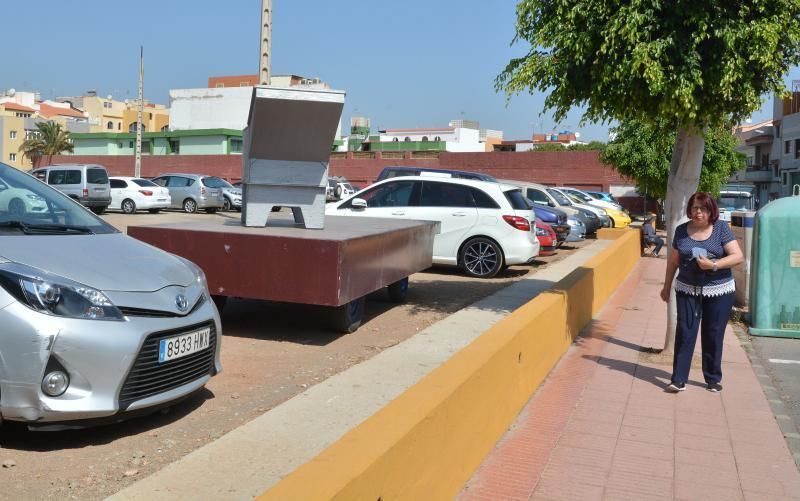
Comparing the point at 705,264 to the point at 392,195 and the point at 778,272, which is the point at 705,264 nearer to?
the point at 778,272

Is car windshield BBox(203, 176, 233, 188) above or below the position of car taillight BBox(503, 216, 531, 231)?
above

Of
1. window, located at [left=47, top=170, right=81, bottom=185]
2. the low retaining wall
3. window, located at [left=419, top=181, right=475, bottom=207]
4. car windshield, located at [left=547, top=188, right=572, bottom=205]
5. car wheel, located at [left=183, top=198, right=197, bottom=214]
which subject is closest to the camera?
the low retaining wall

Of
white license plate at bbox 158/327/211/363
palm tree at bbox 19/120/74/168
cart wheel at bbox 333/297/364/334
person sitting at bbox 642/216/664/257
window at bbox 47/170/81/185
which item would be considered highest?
palm tree at bbox 19/120/74/168

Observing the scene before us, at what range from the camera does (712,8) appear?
686cm

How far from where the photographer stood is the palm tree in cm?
7106

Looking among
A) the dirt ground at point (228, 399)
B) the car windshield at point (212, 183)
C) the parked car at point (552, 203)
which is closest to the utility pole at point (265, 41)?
the parked car at point (552, 203)

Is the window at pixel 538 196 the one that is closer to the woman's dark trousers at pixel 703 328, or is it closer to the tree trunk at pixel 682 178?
the tree trunk at pixel 682 178

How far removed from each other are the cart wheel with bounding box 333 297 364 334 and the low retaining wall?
81.3 inches

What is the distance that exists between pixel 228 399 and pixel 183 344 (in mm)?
1050

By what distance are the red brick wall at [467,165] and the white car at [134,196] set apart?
21.8m

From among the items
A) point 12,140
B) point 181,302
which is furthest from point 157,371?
point 12,140

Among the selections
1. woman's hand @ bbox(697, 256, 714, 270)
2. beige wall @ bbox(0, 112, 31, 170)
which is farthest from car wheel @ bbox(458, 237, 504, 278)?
beige wall @ bbox(0, 112, 31, 170)

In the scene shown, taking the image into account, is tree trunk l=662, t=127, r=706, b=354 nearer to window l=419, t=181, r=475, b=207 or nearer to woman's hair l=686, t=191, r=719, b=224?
woman's hair l=686, t=191, r=719, b=224

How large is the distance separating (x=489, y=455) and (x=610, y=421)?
4.21 feet
